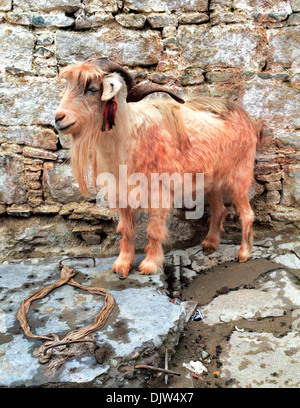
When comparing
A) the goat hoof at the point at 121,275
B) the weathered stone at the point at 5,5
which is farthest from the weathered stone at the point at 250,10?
the goat hoof at the point at 121,275

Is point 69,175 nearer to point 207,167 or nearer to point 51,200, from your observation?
point 51,200

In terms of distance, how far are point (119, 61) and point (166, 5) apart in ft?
2.46

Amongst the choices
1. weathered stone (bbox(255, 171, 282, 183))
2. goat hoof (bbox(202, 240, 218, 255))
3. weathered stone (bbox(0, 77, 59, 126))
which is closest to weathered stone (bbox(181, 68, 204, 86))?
weathered stone (bbox(255, 171, 282, 183))

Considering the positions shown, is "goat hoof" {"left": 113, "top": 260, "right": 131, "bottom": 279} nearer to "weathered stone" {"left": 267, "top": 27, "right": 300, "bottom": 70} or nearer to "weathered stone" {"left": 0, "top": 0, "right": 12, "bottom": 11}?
"weathered stone" {"left": 267, "top": 27, "right": 300, "bottom": 70}

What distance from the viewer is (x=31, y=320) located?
8.28ft

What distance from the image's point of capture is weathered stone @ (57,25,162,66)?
361 cm

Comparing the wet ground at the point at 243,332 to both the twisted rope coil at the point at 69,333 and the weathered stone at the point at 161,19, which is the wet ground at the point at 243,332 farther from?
the weathered stone at the point at 161,19

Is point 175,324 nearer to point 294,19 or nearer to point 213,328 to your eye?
point 213,328

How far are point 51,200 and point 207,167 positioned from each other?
1777 mm

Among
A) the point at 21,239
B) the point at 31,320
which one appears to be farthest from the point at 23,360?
the point at 21,239

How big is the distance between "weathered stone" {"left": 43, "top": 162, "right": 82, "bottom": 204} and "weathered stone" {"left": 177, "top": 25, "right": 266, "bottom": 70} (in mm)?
1762

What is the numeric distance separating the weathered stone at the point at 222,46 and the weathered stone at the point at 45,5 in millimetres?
1131
